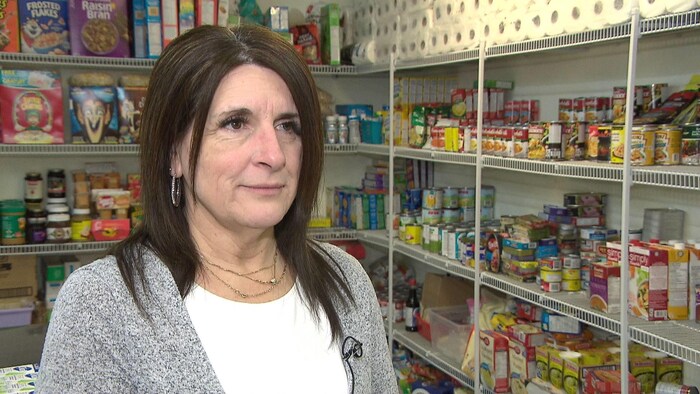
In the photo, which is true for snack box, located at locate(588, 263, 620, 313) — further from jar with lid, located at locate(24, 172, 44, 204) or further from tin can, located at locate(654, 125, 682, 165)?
jar with lid, located at locate(24, 172, 44, 204)

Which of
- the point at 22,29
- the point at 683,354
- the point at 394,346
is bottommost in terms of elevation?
the point at 394,346

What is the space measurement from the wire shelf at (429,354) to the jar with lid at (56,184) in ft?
6.66

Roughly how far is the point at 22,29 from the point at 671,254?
330 centimetres

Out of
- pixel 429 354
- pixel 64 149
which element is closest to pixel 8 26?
pixel 64 149

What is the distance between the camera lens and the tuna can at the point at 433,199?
12.7 ft

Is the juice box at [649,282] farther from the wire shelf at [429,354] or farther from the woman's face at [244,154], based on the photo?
the woman's face at [244,154]

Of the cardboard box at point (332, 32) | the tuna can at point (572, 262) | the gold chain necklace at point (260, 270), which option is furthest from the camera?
the cardboard box at point (332, 32)

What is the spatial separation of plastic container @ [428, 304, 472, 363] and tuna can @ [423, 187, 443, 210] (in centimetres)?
56

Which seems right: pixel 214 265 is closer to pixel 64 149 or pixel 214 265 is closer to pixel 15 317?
pixel 64 149

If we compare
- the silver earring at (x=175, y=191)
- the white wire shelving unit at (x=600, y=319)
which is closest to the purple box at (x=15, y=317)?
the white wire shelving unit at (x=600, y=319)

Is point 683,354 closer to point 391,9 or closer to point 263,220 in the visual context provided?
point 263,220

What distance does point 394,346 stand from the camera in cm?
445

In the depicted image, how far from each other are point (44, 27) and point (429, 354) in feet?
8.73

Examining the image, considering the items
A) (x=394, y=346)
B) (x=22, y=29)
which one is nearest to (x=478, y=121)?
(x=394, y=346)
